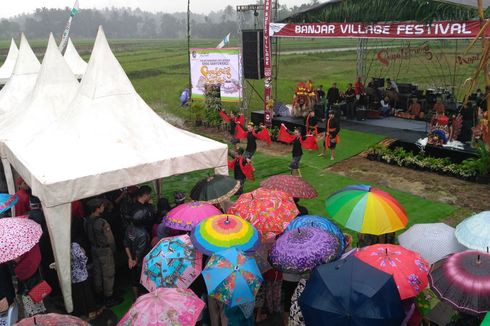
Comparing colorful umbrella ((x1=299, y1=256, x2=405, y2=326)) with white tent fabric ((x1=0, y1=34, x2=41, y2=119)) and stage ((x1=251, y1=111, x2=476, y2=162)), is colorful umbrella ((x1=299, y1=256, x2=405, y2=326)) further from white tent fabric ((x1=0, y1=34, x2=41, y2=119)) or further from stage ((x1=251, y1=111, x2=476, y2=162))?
white tent fabric ((x1=0, y1=34, x2=41, y2=119))

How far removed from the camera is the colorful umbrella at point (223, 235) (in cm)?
448

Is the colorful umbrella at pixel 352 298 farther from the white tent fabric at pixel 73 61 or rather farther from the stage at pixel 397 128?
the white tent fabric at pixel 73 61

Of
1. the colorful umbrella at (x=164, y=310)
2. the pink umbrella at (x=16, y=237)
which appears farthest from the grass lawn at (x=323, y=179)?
the colorful umbrella at (x=164, y=310)

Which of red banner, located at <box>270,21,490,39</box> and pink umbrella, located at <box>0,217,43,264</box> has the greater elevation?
red banner, located at <box>270,21,490,39</box>

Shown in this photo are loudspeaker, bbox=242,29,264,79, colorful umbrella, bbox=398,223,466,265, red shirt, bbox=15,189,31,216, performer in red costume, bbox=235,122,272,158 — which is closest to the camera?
colorful umbrella, bbox=398,223,466,265

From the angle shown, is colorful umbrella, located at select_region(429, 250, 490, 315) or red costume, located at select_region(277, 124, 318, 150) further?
red costume, located at select_region(277, 124, 318, 150)

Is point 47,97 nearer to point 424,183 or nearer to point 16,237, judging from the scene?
point 16,237

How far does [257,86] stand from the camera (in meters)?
32.7

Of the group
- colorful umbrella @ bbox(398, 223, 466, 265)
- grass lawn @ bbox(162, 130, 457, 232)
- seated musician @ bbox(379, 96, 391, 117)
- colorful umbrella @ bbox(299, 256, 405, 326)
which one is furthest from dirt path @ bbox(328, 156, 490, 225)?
colorful umbrella @ bbox(299, 256, 405, 326)

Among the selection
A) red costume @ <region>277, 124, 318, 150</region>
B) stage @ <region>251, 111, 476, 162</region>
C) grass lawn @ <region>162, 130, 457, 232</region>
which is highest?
stage @ <region>251, 111, 476, 162</region>

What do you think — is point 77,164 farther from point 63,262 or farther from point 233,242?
point 233,242

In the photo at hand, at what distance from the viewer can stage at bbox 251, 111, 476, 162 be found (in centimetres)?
1138

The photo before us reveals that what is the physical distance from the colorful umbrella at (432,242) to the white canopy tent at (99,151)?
321 centimetres

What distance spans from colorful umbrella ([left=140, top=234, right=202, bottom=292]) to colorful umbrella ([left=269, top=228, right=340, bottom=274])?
32.8 inches
